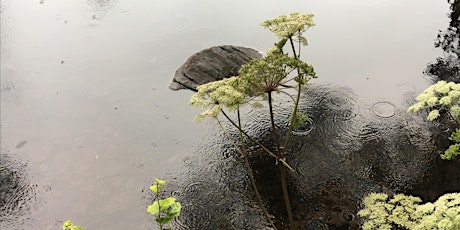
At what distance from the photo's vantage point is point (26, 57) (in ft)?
35.3

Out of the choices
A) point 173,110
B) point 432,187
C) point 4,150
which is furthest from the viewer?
point 173,110

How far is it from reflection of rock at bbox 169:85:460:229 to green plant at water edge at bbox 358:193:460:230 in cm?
114

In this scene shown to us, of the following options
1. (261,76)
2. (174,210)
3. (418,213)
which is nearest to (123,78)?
(261,76)

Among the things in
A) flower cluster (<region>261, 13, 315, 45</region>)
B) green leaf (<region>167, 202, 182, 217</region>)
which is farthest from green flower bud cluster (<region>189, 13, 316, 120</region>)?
green leaf (<region>167, 202, 182, 217</region>)

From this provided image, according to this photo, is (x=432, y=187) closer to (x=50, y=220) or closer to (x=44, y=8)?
(x=50, y=220)

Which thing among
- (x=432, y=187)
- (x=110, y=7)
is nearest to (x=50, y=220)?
(x=432, y=187)

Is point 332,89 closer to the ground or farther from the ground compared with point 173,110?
farther from the ground

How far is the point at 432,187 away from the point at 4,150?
288 inches

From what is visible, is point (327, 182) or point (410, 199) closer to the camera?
point (410, 199)

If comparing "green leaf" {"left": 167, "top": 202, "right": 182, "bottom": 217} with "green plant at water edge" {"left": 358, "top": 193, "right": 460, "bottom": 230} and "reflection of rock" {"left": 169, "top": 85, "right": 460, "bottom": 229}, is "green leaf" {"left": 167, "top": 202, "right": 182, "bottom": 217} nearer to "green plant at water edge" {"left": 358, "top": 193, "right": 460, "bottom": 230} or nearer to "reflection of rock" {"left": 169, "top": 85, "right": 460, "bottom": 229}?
"green plant at water edge" {"left": 358, "top": 193, "right": 460, "bottom": 230}

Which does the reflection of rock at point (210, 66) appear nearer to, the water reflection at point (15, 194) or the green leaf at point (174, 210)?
the water reflection at point (15, 194)

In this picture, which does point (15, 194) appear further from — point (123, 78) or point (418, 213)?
point (418, 213)

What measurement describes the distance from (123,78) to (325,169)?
4.83 meters

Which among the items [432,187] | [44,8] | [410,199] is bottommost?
[44,8]
